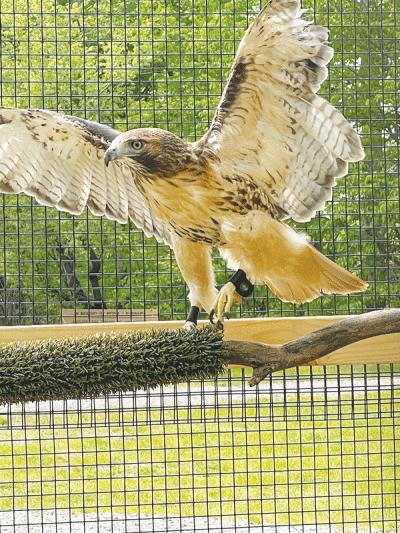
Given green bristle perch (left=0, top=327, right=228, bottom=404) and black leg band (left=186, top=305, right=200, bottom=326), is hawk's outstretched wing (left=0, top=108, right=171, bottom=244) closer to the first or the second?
black leg band (left=186, top=305, right=200, bottom=326)

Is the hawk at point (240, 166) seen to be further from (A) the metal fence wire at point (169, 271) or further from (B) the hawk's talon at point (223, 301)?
(A) the metal fence wire at point (169, 271)

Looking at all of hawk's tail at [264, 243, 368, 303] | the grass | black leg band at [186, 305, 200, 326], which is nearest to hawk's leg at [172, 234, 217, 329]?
black leg band at [186, 305, 200, 326]

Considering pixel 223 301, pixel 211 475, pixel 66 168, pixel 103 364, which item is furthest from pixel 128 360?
pixel 211 475

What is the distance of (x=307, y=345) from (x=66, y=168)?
697 mm

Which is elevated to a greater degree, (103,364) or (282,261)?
(282,261)

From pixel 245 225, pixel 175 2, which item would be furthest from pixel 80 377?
pixel 175 2

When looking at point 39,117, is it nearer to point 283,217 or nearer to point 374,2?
point 283,217

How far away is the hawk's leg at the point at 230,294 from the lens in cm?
127

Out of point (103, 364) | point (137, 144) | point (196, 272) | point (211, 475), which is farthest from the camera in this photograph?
point (211, 475)

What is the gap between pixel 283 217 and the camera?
135 centimetres

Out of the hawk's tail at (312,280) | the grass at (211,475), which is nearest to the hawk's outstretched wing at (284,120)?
the hawk's tail at (312,280)

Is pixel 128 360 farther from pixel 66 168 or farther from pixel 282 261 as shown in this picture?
pixel 66 168

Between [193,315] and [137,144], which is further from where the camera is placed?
[193,315]

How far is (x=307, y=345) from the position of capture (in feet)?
3.79
